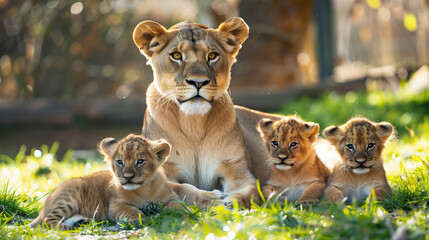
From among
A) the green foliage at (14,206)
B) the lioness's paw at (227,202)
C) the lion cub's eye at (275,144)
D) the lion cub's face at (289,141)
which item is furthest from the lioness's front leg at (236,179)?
the green foliage at (14,206)

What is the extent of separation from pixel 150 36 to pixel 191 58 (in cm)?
51

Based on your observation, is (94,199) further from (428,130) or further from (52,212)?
(428,130)

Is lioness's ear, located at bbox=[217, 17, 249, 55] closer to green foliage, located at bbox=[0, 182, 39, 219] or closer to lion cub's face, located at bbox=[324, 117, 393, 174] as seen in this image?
lion cub's face, located at bbox=[324, 117, 393, 174]

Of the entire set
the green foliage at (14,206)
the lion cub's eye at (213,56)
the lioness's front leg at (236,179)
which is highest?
the lion cub's eye at (213,56)

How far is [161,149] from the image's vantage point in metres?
4.58

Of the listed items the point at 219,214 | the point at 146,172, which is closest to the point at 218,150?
the point at 146,172

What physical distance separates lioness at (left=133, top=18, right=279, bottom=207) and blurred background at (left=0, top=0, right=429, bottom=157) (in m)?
4.51

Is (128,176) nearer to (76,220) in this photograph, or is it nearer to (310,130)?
(76,220)

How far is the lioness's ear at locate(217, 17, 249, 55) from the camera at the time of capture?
5.14m

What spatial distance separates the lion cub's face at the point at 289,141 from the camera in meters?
4.59

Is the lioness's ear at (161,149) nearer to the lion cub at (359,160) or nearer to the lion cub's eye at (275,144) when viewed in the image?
the lion cub's eye at (275,144)

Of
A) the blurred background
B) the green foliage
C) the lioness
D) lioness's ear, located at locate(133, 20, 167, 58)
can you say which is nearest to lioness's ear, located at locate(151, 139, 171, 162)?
the lioness

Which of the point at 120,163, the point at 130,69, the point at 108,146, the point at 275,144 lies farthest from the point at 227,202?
the point at 130,69

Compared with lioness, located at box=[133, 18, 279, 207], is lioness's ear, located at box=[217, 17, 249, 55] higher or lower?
higher
